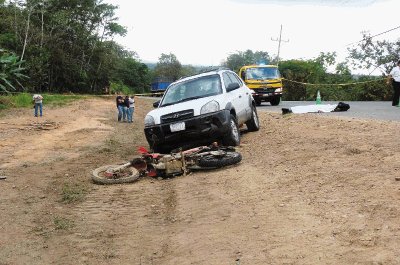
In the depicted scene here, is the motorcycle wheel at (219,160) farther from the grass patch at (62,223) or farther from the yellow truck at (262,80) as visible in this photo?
the yellow truck at (262,80)

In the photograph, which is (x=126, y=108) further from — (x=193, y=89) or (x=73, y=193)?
(x=73, y=193)

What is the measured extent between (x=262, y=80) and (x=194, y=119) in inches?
525

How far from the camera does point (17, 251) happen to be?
4391 millimetres

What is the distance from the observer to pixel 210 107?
8.64 meters

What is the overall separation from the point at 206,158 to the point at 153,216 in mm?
2316

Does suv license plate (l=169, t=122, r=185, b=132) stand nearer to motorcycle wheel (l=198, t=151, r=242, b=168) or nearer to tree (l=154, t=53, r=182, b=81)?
motorcycle wheel (l=198, t=151, r=242, b=168)

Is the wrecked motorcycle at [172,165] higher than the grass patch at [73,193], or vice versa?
the wrecked motorcycle at [172,165]

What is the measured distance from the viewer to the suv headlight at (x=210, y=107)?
337 inches

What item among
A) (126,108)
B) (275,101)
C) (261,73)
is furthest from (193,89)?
(275,101)

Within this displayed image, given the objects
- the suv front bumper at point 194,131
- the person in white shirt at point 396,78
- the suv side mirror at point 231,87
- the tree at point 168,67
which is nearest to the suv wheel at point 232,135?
the suv front bumper at point 194,131

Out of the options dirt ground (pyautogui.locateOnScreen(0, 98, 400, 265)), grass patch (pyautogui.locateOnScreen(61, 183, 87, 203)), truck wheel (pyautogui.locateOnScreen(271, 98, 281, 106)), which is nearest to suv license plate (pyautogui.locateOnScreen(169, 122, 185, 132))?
dirt ground (pyautogui.locateOnScreen(0, 98, 400, 265))

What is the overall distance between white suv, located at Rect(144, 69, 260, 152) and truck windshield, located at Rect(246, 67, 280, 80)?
11.8m

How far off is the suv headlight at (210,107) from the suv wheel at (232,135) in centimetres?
45

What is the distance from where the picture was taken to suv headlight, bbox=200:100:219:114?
8.56 meters
